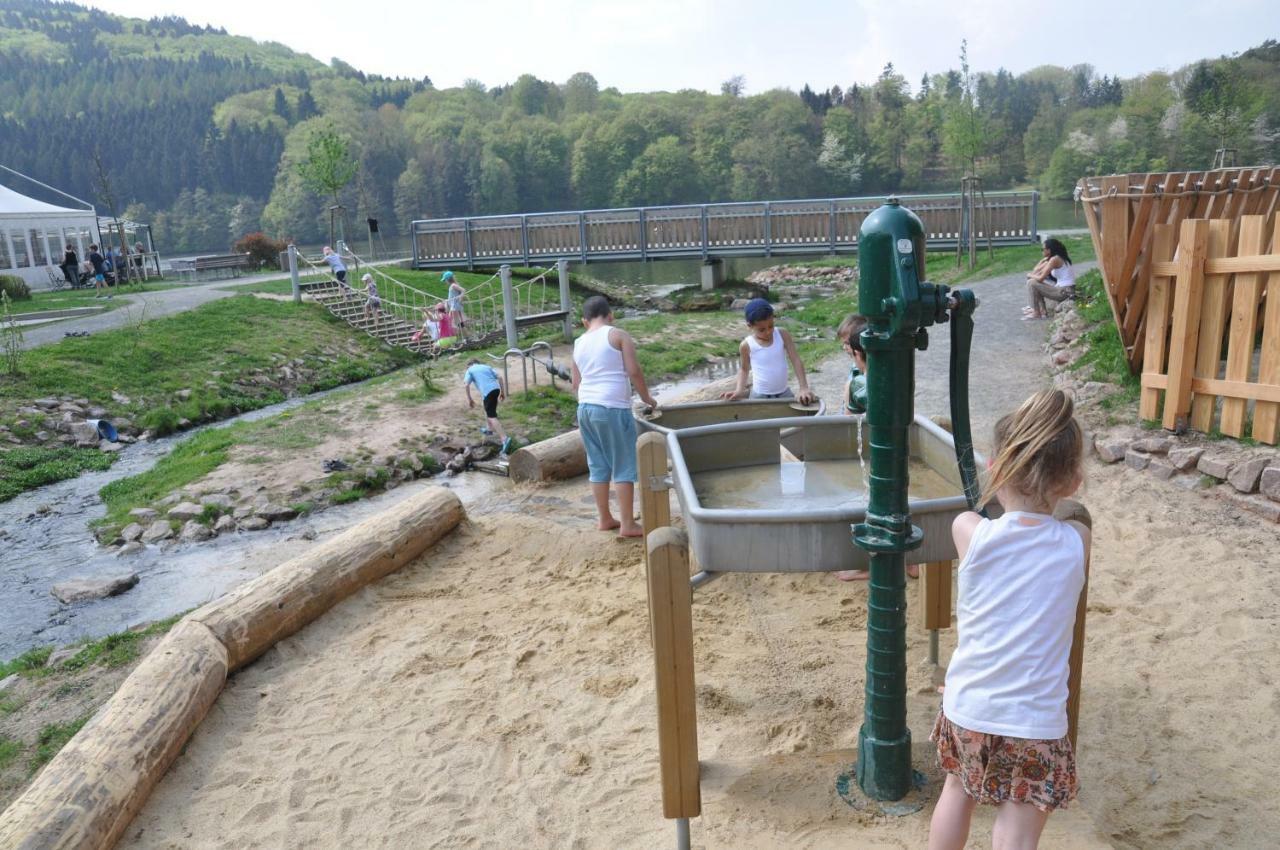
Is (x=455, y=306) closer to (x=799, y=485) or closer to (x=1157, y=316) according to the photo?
(x=1157, y=316)

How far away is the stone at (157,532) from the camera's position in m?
8.62

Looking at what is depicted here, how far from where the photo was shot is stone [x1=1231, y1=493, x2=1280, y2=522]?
5840mm

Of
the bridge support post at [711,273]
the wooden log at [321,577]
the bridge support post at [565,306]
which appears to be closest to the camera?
the wooden log at [321,577]

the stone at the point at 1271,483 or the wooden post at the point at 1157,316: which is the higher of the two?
the wooden post at the point at 1157,316

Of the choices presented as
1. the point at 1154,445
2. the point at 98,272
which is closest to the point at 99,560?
the point at 1154,445

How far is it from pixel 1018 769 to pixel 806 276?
1167 inches

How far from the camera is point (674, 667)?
3205 millimetres

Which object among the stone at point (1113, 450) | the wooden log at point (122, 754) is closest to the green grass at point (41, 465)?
the wooden log at point (122, 754)

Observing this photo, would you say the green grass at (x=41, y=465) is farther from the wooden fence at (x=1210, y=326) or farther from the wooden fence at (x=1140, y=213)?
the wooden fence at (x=1210, y=326)

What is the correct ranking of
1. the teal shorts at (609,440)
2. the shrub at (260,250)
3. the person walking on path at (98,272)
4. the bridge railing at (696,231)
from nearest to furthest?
the teal shorts at (609,440) < the bridge railing at (696,231) < the person walking on path at (98,272) < the shrub at (260,250)

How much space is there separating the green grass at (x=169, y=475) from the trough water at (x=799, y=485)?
23.3ft

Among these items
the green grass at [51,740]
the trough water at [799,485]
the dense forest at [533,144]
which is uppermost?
the dense forest at [533,144]

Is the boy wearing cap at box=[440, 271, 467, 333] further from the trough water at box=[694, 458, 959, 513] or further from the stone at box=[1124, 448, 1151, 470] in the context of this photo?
the trough water at box=[694, 458, 959, 513]

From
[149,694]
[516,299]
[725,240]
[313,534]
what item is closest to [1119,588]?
[149,694]
